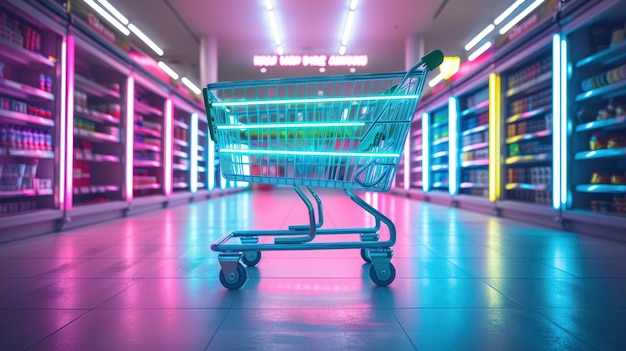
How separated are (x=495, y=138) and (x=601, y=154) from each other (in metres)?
1.85

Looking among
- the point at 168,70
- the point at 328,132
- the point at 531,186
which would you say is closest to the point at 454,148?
the point at 531,186

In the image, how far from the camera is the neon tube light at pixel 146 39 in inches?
415

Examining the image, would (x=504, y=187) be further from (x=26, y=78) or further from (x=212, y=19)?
(x=212, y=19)

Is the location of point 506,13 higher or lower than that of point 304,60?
higher

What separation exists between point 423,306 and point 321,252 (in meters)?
1.16

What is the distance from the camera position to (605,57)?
10.5ft

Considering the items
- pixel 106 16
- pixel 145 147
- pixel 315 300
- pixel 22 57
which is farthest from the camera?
pixel 106 16

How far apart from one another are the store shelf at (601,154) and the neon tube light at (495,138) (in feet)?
4.86

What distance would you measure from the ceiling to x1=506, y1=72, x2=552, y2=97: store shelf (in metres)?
5.22

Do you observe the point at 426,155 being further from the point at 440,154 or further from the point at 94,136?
the point at 94,136

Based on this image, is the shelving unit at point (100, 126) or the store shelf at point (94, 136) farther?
the shelving unit at point (100, 126)

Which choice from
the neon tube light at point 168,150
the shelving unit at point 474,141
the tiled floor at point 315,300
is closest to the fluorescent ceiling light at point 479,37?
the shelving unit at point 474,141

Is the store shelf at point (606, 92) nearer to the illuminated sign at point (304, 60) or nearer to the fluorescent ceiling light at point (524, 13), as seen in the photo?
Answer: the fluorescent ceiling light at point (524, 13)

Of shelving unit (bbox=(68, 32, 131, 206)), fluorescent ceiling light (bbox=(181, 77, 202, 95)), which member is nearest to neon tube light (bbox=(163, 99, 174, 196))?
shelving unit (bbox=(68, 32, 131, 206))
